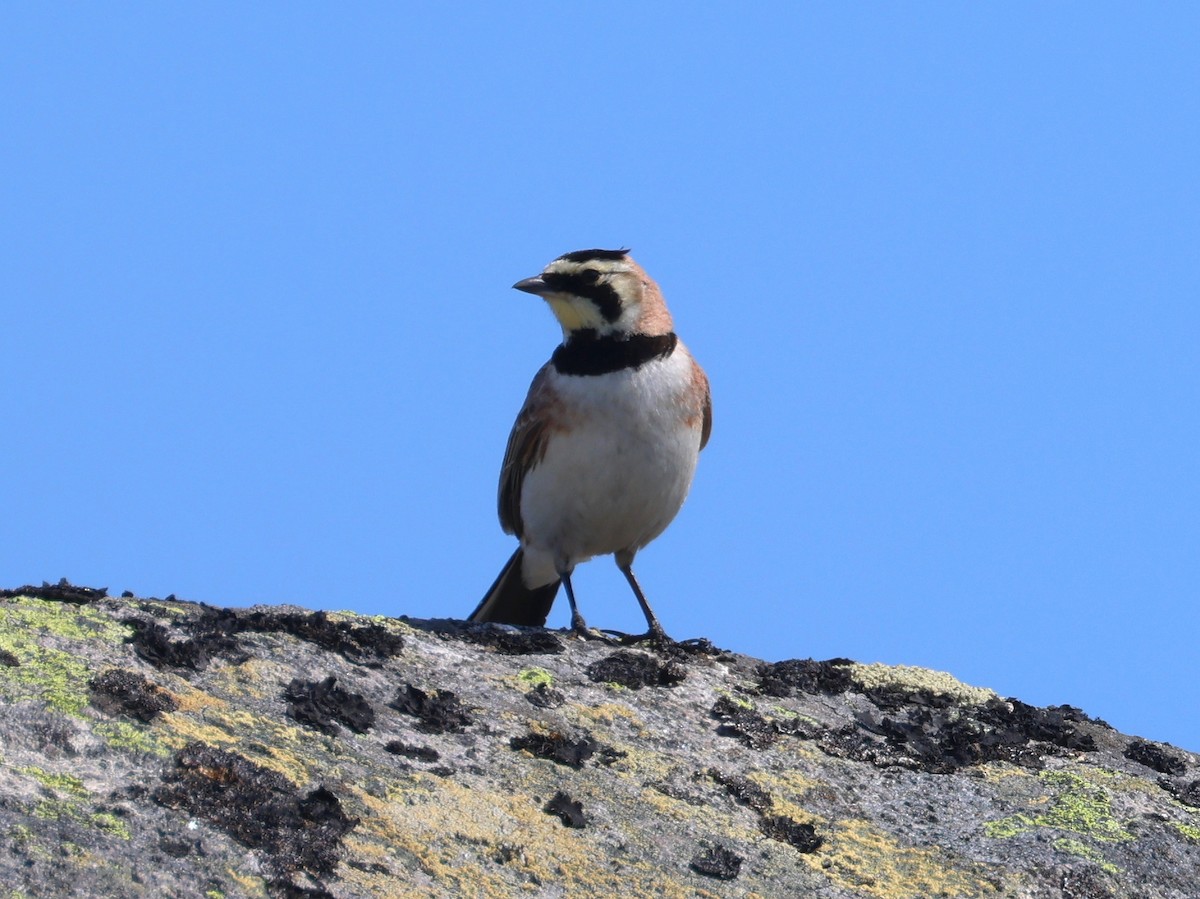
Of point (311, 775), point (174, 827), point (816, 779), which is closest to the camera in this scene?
point (174, 827)

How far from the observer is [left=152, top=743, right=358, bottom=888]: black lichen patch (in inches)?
139

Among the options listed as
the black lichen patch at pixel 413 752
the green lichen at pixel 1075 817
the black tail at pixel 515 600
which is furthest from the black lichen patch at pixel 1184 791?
the black tail at pixel 515 600

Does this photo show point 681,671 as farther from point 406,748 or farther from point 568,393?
point 568,393

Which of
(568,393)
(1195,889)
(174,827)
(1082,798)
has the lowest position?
(174,827)

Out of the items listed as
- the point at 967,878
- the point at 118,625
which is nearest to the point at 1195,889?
the point at 967,878

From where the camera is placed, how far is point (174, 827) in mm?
3498

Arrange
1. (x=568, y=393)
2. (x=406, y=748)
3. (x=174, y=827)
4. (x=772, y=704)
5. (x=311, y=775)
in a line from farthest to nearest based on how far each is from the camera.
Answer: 1. (x=568, y=393)
2. (x=772, y=704)
3. (x=406, y=748)
4. (x=311, y=775)
5. (x=174, y=827)

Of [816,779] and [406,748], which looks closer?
[406,748]

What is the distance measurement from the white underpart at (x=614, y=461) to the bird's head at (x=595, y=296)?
266 mm

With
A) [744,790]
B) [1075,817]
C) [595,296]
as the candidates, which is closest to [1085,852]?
[1075,817]

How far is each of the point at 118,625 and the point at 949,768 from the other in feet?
9.00

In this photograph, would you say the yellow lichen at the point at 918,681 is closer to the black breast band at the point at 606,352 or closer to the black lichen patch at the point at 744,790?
the black lichen patch at the point at 744,790

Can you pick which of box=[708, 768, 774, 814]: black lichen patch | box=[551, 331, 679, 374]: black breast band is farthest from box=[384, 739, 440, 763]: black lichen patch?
box=[551, 331, 679, 374]: black breast band

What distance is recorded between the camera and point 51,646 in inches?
168
